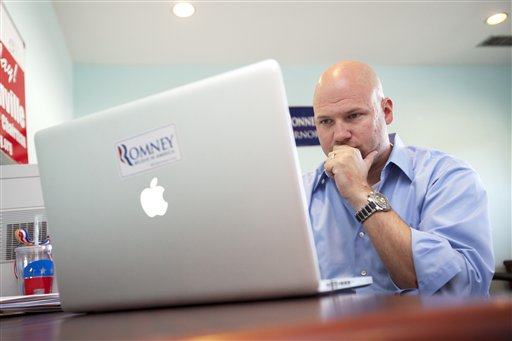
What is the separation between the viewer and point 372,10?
3088 millimetres

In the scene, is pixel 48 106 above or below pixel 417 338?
above

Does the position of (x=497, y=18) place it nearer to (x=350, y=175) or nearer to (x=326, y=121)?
(x=326, y=121)

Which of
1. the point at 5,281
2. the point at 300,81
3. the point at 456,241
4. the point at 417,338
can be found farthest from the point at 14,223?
the point at 300,81

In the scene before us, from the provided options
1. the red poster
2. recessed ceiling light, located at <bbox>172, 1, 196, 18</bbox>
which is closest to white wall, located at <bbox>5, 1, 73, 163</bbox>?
the red poster

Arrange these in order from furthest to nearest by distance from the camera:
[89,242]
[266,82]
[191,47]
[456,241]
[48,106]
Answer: [191,47], [48,106], [456,241], [89,242], [266,82]

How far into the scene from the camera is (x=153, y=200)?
0.64 metres

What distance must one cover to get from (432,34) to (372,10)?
73cm

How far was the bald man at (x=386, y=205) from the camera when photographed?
100cm

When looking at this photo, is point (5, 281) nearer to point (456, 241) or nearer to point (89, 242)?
point (89, 242)

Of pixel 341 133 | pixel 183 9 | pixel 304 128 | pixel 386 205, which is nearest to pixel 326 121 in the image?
pixel 341 133

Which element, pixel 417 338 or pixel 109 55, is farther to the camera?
pixel 109 55

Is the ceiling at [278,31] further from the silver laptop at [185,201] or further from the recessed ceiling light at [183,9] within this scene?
the silver laptop at [185,201]

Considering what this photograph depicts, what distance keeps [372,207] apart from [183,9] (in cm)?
233

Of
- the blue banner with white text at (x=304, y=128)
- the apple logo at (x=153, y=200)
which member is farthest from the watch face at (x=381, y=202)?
the blue banner with white text at (x=304, y=128)
